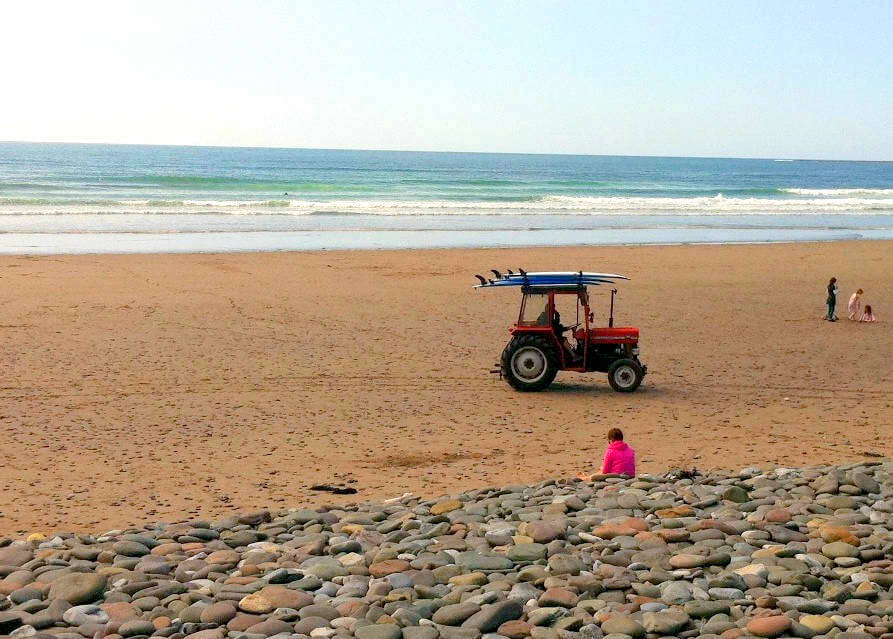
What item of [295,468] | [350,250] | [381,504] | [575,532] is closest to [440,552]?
[575,532]

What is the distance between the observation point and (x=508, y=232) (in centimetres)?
4284

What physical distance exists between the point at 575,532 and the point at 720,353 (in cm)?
1070

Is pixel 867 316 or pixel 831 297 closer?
pixel 831 297

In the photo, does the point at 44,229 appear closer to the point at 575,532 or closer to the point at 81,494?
the point at 81,494

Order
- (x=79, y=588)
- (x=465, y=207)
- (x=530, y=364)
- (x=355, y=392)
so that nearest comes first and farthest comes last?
(x=79, y=588)
(x=355, y=392)
(x=530, y=364)
(x=465, y=207)

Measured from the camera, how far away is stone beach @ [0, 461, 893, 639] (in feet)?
20.7

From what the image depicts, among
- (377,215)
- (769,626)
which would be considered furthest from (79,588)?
(377,215)

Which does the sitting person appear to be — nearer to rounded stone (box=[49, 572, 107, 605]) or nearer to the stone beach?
the stone beach

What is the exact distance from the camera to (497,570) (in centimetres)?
718

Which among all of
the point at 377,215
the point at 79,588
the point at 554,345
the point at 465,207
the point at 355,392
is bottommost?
the point at 355,392

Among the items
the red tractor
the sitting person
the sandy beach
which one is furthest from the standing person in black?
the red tractor

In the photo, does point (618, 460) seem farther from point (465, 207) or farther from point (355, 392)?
point (465, 207)

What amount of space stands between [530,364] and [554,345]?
0.44m

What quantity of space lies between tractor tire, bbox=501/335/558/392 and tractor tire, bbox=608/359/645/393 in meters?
0.82
